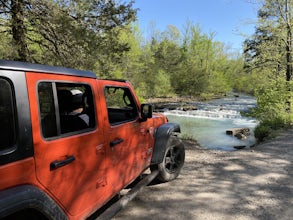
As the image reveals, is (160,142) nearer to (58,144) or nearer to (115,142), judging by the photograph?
(115,142)

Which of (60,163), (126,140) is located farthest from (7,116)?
(126,140)

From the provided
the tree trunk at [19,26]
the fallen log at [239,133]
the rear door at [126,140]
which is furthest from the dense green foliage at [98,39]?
the rear door at [126,140]

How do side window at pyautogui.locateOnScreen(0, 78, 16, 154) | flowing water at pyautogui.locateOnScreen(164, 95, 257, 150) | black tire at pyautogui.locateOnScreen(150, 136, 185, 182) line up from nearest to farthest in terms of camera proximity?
1. side window at pyautogui.locateOnScreen(0, 78, 16, 154)
2. black tire at pyautogui.locateOnScreen(150, 136, 185, 182)
3. flowing water at pyautogui.locateOnScreen(164, 95, 257, 150)

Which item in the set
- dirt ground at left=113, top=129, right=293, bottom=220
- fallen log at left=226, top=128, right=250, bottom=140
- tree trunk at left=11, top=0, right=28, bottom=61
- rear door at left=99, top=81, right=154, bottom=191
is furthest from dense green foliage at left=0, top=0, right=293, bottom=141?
dirt ground at left=113, top=129, right=293, bottom=220

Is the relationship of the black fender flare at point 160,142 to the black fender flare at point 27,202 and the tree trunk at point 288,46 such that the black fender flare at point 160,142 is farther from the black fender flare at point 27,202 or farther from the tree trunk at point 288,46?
the tree trunk at point 288,46

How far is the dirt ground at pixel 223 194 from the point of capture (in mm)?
3340

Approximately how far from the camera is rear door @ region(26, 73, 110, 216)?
6.13 ft

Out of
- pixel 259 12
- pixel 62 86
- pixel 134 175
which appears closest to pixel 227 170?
pixel 134 175

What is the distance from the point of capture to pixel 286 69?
1483cm

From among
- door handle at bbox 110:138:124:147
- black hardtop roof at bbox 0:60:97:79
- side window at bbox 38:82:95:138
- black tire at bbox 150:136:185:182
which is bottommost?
black tire at bbox 150:136:185:182

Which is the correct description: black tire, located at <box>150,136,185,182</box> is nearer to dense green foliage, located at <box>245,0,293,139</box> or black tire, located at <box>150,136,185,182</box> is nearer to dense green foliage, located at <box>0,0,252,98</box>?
dense green foliage, located at <box>0,0,252,98</box>

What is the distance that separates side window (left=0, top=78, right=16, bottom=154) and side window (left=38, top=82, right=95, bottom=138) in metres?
0.26

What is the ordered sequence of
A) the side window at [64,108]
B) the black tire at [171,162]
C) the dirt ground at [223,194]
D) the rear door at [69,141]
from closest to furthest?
the rear door at [69,141], the side window at [64,108], the dirt ground at [223,194], the black tire at [171,162]

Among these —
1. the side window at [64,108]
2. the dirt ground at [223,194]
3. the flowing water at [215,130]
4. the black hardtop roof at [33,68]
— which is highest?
the black hardtop roof at [33,68]
